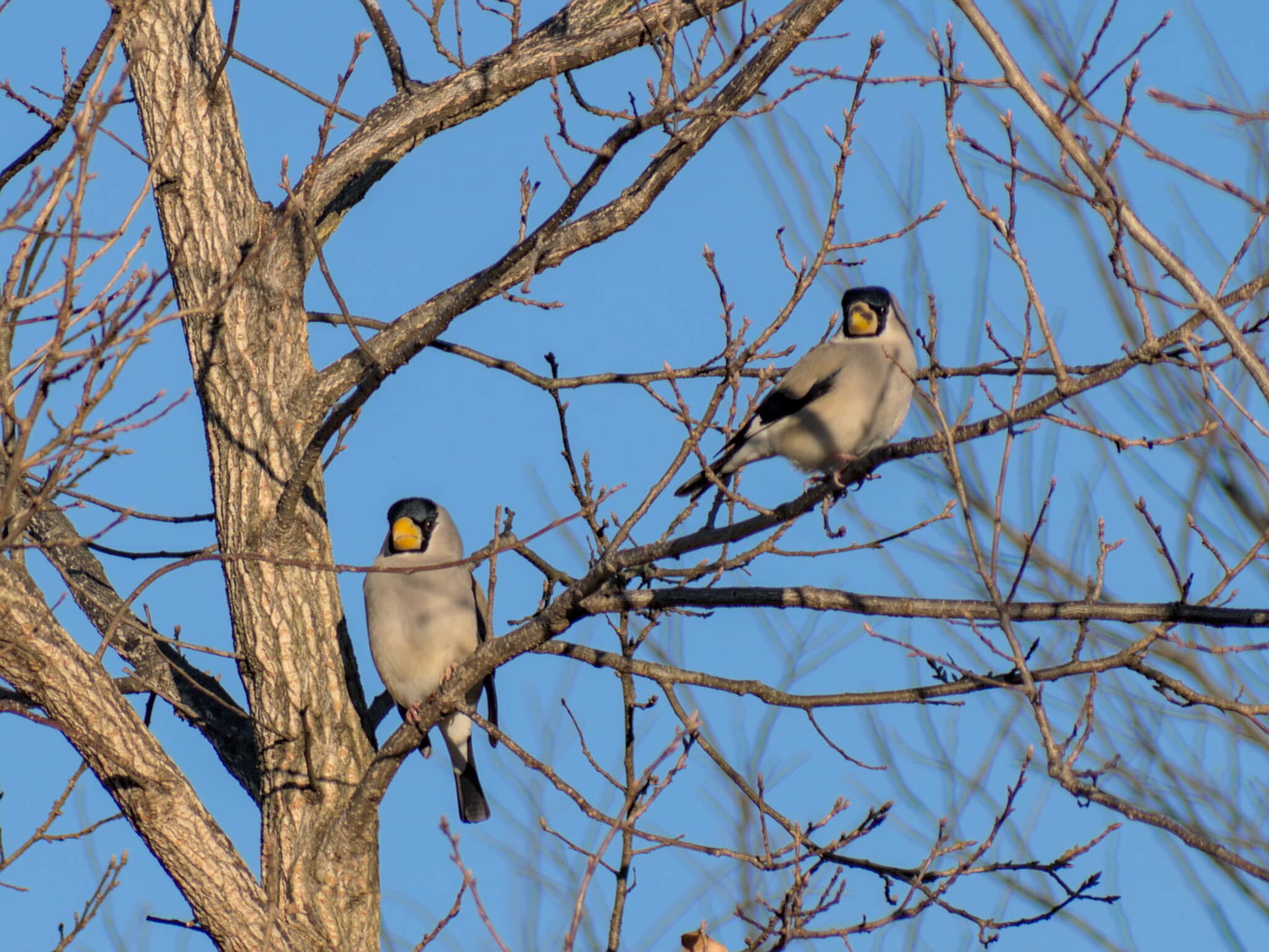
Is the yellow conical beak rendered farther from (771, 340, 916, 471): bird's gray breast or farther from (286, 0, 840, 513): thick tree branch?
(771, 340, 916, 471): bird's gray breast

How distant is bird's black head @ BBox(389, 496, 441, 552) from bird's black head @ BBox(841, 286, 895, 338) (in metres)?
2.28

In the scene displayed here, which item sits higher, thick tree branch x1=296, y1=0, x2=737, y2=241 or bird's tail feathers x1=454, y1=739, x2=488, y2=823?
thick tree branch x1=296, y1=0, x2=737, y2=241

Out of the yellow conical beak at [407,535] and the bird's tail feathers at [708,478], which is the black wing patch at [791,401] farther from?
the yellow conical beak at [407,535]

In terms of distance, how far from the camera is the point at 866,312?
721 centimetres

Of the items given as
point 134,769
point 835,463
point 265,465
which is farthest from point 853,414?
point 134,769

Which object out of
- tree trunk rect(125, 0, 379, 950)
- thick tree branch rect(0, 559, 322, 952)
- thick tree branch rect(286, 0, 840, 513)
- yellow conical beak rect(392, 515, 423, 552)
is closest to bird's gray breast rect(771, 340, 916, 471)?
thick tree branch rect(286, 0, 840, 513)

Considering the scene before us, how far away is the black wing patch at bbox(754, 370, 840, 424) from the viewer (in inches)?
257

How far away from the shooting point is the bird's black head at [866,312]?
714cm

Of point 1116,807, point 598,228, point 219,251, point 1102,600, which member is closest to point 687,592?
point 1102,600

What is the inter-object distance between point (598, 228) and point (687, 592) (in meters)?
1.95

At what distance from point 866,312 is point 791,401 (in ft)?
2.98

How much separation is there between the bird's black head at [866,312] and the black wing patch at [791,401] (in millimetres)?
662

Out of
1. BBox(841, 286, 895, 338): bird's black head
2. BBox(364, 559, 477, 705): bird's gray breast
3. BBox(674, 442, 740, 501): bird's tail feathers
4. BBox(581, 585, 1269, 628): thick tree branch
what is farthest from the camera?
BBox(841, 286, 895, 338): bird's black head

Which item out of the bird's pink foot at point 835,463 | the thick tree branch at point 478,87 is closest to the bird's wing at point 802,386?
Result: the bird's pink foot at point 835,463
